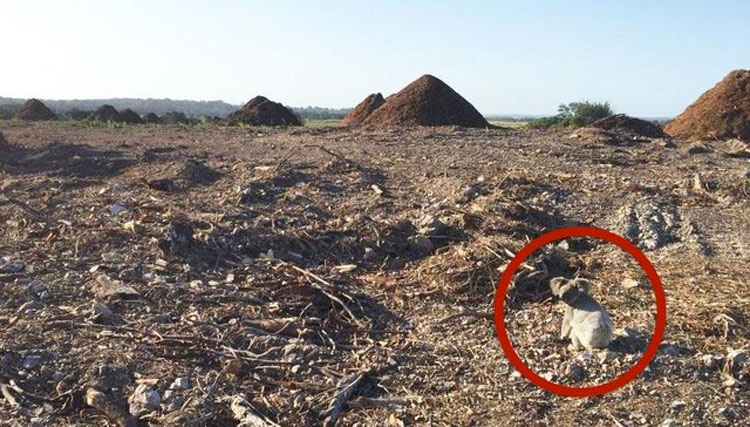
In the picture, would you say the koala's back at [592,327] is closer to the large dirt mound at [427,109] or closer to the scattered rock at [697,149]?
the scattered rock at [697,149]

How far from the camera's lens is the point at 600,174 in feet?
22.2

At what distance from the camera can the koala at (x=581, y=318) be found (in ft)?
10.4

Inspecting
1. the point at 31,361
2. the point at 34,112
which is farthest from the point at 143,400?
the point at 34,112

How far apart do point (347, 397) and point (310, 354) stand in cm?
46

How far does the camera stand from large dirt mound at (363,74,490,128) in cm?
1507

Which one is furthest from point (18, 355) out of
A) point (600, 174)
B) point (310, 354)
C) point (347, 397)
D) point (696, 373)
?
point (600, 174)

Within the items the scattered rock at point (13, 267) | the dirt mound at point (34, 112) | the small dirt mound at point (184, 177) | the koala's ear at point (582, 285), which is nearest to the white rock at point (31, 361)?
the scattered rock at point (13, 267)

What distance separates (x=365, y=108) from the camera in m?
17.8

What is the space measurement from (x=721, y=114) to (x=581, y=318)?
11.4m

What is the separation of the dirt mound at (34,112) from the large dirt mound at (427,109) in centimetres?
1254

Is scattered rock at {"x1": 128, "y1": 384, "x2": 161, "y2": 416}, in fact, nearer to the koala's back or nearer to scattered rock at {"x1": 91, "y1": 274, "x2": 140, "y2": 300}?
scattered rock at {"x1": 91, "y1": 274, "x2": 140, "y2": 300}

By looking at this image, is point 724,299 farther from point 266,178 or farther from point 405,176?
point 266,178

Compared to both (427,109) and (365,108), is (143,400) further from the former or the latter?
(365,108)

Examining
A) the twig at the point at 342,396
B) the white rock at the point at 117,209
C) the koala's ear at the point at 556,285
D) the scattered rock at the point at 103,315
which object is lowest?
the twig at the point at 342,396
